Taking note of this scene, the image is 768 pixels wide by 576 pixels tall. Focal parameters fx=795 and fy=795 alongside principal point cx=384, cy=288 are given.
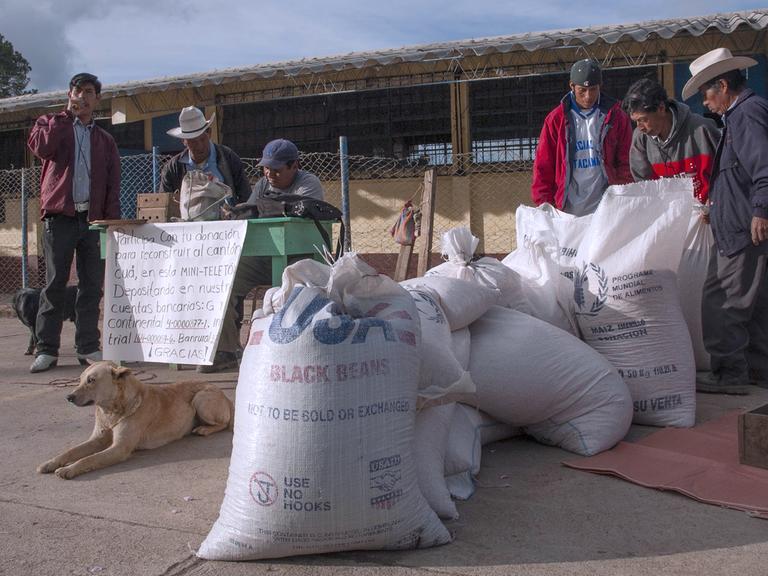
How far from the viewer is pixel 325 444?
2273 millimetres

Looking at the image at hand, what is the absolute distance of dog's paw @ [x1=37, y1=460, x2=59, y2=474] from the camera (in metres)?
3.29

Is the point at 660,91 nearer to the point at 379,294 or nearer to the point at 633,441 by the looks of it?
the point at 633,441

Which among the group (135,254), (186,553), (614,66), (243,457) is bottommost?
(186,553)

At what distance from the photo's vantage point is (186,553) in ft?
7.97

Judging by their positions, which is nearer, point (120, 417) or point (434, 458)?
point (434, 458)

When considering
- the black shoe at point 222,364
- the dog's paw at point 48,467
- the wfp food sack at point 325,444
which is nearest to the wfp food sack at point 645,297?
the wfp food sack at point 325,444

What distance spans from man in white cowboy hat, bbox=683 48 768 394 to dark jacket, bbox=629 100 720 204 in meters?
0.10

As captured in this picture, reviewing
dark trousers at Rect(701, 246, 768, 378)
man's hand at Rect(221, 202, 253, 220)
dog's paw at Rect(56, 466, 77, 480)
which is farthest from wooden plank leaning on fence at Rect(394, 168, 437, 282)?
dog's paw at Rect(56, 466, 77, 480)

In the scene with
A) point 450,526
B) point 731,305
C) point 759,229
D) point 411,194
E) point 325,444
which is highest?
point 411,194

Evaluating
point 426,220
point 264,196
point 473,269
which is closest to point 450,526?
point 473,269

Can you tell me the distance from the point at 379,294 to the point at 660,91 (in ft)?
8.06

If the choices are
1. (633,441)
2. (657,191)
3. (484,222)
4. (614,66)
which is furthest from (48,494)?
(614,66)

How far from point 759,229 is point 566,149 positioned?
1196mm

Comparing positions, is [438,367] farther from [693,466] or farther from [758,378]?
[758,378]
